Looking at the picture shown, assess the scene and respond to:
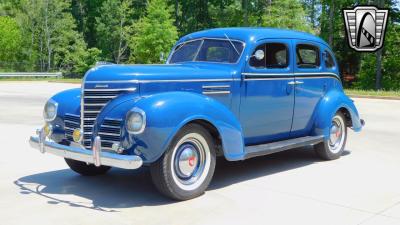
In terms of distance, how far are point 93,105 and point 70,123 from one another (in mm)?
578

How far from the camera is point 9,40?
164 feet

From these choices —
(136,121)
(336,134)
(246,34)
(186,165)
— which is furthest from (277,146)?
(136,121)

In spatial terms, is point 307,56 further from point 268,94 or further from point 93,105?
point 93,105

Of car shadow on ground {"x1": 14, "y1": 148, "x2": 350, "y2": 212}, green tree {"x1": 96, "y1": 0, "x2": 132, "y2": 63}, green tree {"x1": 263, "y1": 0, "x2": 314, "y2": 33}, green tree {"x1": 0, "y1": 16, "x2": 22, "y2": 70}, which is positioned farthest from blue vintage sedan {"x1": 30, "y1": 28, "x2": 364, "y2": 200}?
green tree {"x1": 96, "y1": 0, "x2": 132, "y2": 63}

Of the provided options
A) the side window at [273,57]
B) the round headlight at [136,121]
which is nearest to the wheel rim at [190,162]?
the round headlight at [136,121]

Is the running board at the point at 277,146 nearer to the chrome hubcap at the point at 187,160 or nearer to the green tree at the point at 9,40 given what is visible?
the chrome hubcap at the point at 187,160

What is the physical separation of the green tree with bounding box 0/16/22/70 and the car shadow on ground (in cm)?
4576

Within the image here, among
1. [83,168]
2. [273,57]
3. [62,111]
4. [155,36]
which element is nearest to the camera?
[62,111]

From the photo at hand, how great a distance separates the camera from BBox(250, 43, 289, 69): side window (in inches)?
257

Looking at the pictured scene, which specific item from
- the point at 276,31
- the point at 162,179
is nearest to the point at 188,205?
the point at 162,179

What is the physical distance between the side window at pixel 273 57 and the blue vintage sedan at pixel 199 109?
0.01 m

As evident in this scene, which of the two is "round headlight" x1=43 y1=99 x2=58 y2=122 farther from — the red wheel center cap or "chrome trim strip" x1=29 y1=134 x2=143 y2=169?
the red wheel center cap

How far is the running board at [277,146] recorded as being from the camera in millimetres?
6086

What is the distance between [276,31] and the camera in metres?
7.04
